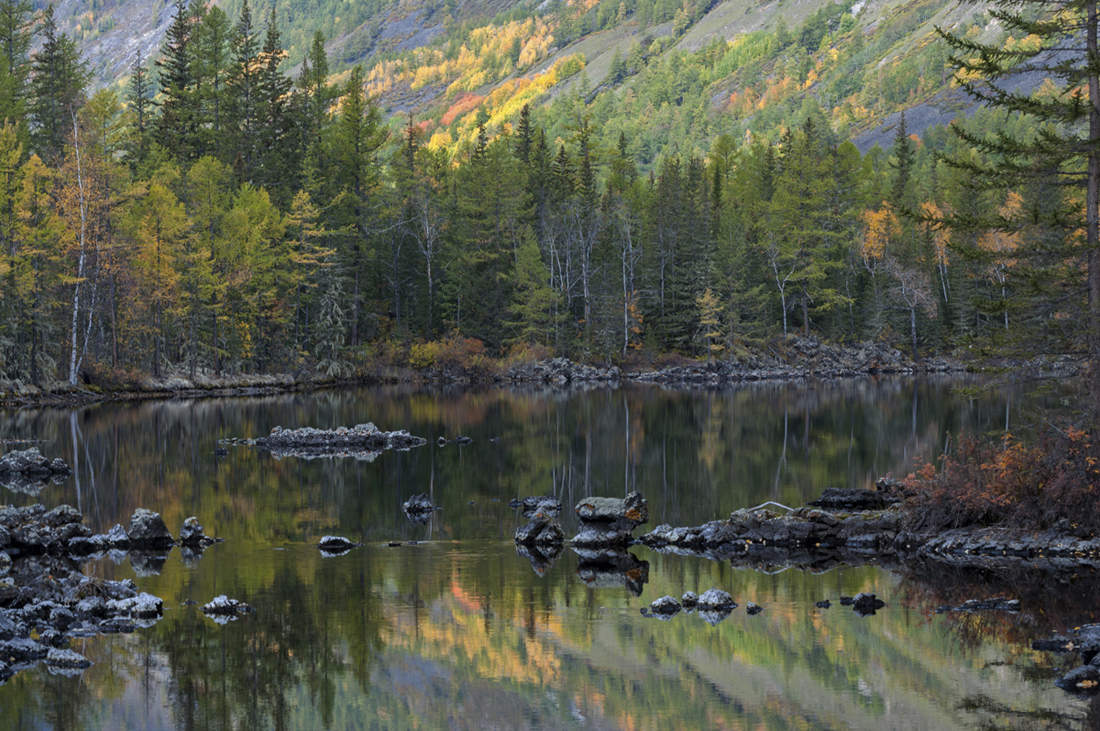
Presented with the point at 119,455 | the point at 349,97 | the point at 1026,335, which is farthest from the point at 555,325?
the point at 1026,335

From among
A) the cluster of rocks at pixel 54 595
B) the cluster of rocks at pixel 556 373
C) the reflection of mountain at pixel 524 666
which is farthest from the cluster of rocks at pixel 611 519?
the cluster of rocks at pixel 556 373

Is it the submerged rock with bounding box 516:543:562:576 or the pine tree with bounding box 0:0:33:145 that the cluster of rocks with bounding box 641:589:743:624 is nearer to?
the submerged rock with bounding box 516:543:562:576

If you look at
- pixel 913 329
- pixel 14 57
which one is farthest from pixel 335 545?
pixel 913 329

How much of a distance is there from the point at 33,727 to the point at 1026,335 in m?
18.3

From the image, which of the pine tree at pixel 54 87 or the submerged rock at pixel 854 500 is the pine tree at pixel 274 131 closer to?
the pine tree at pixel 54 87

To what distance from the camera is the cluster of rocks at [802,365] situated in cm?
8694

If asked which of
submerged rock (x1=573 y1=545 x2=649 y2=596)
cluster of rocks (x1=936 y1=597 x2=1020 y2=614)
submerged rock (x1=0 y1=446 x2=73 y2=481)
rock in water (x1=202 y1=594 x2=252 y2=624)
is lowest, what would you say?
submerged rock (x1=573 y1=545 x2=649 y2=596)

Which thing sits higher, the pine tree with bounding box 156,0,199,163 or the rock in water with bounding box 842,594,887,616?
the pine tree with bounding box 156,0,199,163

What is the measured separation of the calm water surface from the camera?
11828 mm

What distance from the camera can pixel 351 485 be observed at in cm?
2902

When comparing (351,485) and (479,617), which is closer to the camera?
(479,617)

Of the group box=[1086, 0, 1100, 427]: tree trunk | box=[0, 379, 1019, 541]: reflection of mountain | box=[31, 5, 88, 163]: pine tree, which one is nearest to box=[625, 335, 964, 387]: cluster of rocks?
box=[0, 379, 1019, 541]: reflection of mountain

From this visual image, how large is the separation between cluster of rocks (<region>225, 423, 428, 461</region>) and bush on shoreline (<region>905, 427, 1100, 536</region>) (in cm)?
2041

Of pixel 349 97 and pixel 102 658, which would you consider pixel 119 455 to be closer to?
pixel 102 658
